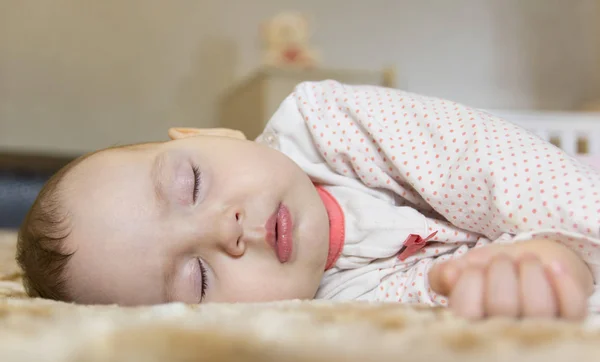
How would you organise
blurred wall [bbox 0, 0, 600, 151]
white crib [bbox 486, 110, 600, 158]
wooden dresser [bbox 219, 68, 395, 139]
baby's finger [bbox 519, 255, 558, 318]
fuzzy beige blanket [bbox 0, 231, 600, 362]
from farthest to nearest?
blurred wall [bbox 0, 0, 600, 151] < wooden dresser [bbox 219, 68, 395, 139] < white crib [bbox 486, 110, 600, 158] < baby's finger [bbox 519, 255, 558, 318] < fuzzy beige blanket [bbox 0, 231, 600, 362]

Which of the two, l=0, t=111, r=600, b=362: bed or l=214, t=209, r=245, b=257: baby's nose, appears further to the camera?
l=214, t=209, r=245, b=257: baby's nose

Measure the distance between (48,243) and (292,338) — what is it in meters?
0.50

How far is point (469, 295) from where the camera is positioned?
0.47 metres

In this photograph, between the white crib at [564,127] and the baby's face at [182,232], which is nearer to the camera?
the baby's face at [182,232]

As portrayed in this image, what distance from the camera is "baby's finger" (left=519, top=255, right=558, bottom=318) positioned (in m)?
0.45

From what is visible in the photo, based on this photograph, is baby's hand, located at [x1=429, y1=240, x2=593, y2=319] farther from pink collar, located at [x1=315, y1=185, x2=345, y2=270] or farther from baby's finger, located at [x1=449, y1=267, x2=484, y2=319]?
pink collar, located at [x1=315, y1=185, x2=345, y2=270]

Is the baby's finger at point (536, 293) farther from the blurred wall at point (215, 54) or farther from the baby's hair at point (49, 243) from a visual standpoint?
the blurred wall at point (215, 54)

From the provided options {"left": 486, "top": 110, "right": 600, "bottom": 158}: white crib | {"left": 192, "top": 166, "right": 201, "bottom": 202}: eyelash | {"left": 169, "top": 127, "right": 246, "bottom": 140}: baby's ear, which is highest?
{"left": 169, "top": 127, "right": 246, "bottom": 140}: baby's ear

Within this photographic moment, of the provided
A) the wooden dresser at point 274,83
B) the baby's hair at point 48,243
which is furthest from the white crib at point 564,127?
the baby's hair at point 48,243

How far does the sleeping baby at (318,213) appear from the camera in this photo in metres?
0.70

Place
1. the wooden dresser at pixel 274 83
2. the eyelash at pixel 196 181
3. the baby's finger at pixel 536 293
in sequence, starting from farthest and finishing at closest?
the wooden dresser at pixel 274 83 → the eyelash at pixel 196 181 → the baby's finger at pixel 536 293


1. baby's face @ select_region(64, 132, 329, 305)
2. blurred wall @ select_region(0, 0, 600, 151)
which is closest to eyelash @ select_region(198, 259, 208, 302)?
baby's face @ select_region(64, 132, 329, 305)

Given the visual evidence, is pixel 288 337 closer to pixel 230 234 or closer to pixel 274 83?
pixel 230 234

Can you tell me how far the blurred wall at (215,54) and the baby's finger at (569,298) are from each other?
235cm
